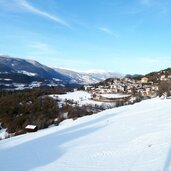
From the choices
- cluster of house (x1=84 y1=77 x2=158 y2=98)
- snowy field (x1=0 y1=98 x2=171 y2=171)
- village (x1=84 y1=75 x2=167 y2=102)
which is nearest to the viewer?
snowy field (x1=0 y1=98 x2=171 y2=171)

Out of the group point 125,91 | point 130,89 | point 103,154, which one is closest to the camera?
point 103,154

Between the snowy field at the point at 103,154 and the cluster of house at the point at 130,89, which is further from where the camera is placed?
the cluster of house at the point at 130,89

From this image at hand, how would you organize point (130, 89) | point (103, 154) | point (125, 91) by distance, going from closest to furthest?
point (103, 154), point (125, 91), point (130, 89)

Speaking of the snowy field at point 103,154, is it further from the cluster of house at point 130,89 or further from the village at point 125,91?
the cluster of house at point 130,89

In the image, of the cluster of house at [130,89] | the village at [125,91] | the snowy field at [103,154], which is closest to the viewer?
the snowy field at [103,154]

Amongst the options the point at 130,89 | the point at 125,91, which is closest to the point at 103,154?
the point at 125,91

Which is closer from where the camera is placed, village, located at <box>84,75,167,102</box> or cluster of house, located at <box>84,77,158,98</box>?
village, located at <box>84,75,167,102</box>

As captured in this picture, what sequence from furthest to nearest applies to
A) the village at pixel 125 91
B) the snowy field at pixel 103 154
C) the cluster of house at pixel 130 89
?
the cluster of house at pixel 130 89 → the village at pixel 125 91 → the snowy field at pixel 103 154

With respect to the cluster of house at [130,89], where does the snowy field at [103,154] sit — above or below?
below

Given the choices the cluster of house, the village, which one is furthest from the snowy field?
the cluster of house

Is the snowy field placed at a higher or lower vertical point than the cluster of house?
lower

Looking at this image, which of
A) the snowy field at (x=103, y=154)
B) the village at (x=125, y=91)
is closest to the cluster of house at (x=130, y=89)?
the village at (x=125, y=91)

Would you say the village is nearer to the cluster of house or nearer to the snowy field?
the cluster of house

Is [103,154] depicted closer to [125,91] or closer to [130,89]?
[125,91]
